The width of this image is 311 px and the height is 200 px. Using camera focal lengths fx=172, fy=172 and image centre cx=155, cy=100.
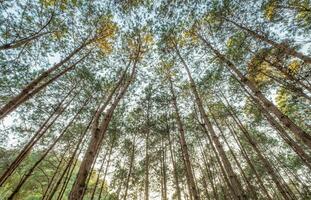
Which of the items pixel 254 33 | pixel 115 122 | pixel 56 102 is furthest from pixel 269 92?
pixel 56 102

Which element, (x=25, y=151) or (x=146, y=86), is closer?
(x=25, y=151)

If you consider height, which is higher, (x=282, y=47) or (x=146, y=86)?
(x=146, y=86)

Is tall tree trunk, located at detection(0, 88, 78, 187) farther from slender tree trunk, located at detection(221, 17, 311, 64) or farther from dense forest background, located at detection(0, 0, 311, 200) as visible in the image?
slender tree trunk, located at detection(221, 17, 311, 64)

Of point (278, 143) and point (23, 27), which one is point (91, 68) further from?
point (278, 143)

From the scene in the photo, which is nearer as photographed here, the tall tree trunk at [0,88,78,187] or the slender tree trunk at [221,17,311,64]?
the tall tree trunk at [0,88,78,187]

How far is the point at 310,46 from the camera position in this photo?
6520 mm

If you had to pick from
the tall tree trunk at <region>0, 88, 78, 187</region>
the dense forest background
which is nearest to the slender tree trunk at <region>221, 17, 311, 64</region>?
the dense forest background

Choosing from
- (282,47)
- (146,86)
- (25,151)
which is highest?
(146,86)

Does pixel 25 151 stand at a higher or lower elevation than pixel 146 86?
lower

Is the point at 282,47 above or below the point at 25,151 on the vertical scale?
above

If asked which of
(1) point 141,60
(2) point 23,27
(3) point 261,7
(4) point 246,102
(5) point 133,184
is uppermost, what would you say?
(1) point 141,60

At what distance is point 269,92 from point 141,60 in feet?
25.2

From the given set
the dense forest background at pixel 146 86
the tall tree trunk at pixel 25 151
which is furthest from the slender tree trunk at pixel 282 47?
the tall tree trunk at pixel 25 151

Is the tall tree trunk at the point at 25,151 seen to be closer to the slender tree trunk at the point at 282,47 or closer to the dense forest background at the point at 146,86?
the dense forest background at the point at 146,86
